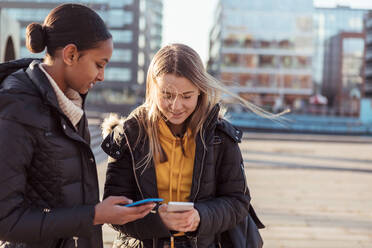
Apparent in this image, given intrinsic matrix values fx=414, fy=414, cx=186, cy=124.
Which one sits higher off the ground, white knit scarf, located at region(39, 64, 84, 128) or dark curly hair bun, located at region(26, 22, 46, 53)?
dark curly hair bun, located at region(26, 22, 46, 53)

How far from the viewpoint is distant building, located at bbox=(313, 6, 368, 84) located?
7312 centimetres

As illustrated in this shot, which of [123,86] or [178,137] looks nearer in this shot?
[178,137]

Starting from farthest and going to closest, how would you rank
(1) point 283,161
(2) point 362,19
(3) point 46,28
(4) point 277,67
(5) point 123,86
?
1. (2) point 362,19
2. (5) point 123,86
3. (4) point 277,67
4. (1) point 283,161
5. (3) point 46,28

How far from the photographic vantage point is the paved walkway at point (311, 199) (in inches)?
168

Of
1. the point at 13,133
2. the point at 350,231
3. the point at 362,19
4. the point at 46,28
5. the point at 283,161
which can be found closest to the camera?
the point at 13,133

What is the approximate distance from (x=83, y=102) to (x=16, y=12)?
224 feet

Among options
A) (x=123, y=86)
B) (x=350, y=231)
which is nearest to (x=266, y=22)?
(x=123, y=86)

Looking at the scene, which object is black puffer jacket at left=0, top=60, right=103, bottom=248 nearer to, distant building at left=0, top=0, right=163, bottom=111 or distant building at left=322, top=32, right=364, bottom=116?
distant building at left=0, top=0, right=163, bottom=111

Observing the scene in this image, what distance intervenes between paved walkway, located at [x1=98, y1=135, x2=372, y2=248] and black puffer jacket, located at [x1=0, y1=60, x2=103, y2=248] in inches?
98.4

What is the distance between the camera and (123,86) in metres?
61.1

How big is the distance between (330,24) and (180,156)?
78751 millimetres

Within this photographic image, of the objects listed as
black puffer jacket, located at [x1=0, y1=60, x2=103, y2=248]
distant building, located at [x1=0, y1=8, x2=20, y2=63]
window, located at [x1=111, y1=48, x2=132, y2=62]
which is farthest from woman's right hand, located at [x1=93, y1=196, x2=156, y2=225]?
window, located at [x1=111, y1=48, x2=132, y2=62]

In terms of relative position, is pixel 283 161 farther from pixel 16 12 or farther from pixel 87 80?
pixel 16 12

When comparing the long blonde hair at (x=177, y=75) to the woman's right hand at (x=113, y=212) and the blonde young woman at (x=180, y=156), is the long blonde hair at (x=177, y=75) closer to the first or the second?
the blonde young woman at (x=180, y=156)
